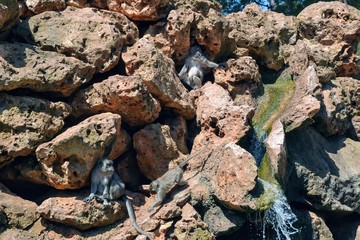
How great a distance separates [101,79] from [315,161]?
→ 13.9ft

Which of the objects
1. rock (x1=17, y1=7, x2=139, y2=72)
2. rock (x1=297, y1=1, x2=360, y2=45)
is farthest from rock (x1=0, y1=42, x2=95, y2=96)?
rock (x1=297, y1=1, x2=360, y2=45)

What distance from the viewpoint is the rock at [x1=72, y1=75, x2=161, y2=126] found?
8.95 m

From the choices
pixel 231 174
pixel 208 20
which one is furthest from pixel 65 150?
pixel 208 20

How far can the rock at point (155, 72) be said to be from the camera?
31.2 feet

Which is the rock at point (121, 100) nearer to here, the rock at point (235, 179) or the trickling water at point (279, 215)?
the rock at point (235, 179)

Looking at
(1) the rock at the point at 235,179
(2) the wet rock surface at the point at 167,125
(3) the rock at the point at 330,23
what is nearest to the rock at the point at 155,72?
(2) the wet rock surface at the point at 167,125

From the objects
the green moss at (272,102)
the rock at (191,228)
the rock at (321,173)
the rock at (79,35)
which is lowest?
the rock at (321,173)

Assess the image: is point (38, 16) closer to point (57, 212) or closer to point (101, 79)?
point (101, 79)

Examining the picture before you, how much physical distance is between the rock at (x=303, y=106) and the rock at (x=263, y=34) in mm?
1571

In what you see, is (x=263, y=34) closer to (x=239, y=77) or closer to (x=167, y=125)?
(x=239, y=77)

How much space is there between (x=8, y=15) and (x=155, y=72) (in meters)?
2.49

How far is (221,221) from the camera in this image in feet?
29.2

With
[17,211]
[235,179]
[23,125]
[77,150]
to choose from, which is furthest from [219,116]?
[17,211]

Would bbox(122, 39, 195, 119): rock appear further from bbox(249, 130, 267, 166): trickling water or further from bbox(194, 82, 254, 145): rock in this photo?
bbox(249, 130, 267, 166): trickling water
